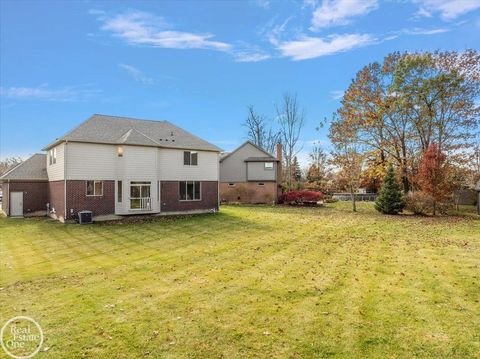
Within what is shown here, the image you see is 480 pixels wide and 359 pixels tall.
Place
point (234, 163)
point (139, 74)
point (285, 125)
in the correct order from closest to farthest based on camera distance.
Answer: point (139, 74) < point (234, 163) < point (285, 125)

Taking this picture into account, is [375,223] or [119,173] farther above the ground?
[119,173]

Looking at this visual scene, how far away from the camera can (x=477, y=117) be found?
2700 centimetres

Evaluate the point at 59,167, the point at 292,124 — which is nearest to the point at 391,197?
the point at 292,124

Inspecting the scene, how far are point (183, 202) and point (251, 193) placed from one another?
43.6 ft

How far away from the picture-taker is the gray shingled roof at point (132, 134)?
66.4 feet

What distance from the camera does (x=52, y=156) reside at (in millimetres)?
22359

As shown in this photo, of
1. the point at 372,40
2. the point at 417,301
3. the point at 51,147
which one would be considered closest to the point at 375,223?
the point at 372,40

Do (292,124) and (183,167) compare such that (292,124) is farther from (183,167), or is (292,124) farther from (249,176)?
(183,167)

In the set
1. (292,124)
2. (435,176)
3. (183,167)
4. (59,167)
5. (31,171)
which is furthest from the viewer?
(292,124)

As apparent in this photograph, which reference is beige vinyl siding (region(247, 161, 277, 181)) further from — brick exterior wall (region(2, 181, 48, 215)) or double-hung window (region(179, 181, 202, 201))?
brick exterior wall (region(2, 181, 48, 215))

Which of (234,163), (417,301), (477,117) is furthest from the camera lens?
(234,163)

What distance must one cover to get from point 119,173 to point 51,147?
19.2 ft

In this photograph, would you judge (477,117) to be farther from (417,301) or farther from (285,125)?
(417,301)

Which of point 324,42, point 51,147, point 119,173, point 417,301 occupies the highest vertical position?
point 324,42
